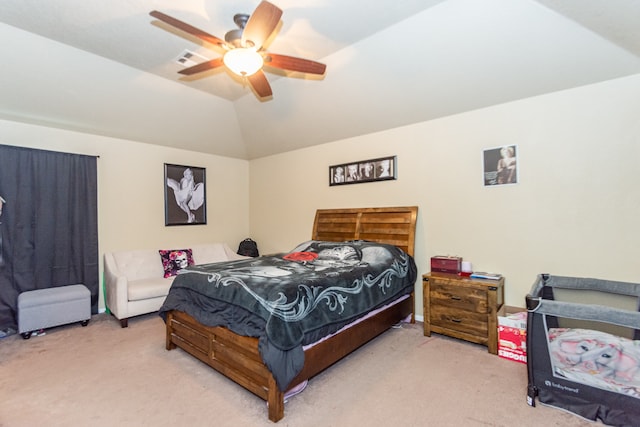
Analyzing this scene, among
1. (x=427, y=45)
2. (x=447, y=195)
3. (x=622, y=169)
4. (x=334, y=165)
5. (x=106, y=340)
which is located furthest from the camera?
(x=334, y=165)

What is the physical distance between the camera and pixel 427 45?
2895mm

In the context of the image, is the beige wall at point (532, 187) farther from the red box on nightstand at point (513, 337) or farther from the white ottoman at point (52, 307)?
the white ottoman at point (52, 307)

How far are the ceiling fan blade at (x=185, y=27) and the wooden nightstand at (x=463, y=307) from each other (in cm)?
304

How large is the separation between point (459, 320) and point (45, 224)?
513cm

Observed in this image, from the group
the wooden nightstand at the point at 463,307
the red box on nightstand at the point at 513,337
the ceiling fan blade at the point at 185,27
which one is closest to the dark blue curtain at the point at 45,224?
the ceiling fan blade at the point at 185,27

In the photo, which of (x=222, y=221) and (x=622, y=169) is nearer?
(x=622, y=169)

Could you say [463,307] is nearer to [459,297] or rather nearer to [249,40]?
[459,297]

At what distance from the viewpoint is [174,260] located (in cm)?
461

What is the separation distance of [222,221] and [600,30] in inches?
219

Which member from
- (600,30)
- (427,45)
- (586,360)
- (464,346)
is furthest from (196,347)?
(600,30)

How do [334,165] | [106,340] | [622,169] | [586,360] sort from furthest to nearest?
[334,165]
[106,340]
[622,169]
[586,360]

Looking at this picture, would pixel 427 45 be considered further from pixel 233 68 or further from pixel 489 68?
pixel 233 68

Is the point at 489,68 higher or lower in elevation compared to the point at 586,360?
higher

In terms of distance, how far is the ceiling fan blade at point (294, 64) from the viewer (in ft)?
7.81
